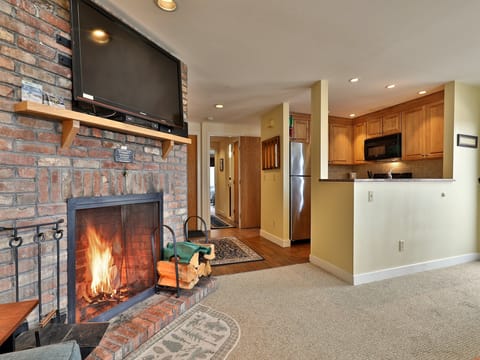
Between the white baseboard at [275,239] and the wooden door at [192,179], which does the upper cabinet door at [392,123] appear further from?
the wooden door at [192,179]

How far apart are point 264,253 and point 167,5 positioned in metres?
3.16

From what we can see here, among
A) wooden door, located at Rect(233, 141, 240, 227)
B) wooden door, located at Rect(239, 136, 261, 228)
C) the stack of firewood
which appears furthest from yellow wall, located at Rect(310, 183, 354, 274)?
wooden door, located at Rect(233, 141, 240, 227)

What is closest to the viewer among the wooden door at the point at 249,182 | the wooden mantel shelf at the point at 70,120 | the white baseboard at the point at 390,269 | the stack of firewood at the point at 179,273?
the wooden mantel shelf at the point at 70,120

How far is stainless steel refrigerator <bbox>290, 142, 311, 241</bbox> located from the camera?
3.93m

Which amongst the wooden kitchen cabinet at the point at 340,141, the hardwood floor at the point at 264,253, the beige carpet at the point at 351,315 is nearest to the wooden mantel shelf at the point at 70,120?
the beige carpet at the point at 351,315

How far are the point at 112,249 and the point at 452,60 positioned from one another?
12.4 ft

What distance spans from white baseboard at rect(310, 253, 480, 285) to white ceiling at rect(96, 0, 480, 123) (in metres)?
2.29

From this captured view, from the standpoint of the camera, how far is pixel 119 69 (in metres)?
1.64

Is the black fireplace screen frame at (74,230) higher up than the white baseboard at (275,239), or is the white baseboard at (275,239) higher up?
the black fireplace screen frame at (74,230)

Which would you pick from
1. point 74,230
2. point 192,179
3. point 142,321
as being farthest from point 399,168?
point 74,230

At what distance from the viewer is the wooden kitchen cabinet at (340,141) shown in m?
4.55

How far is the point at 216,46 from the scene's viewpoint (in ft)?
6.99

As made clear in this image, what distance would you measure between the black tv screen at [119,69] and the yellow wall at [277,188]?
2142 millimetres

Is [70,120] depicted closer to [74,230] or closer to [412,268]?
[74,230]
